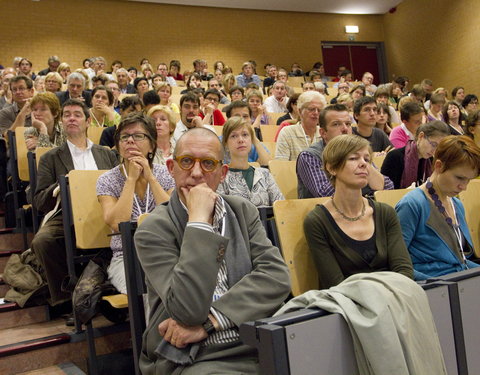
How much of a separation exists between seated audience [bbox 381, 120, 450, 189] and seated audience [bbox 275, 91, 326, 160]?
0.53 meters

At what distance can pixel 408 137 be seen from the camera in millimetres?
4195

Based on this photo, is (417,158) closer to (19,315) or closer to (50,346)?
(50,346)

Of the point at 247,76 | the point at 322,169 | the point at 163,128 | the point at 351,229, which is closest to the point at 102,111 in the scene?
the point at 163,128

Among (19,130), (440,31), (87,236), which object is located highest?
(440,31)

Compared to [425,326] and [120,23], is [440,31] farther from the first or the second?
[425,326]

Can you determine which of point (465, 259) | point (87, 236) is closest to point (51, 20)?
point (87, 236)

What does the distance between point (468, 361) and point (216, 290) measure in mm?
654

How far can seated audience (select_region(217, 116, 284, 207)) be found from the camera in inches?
107

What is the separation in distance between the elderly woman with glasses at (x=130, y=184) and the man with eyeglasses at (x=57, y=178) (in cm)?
41

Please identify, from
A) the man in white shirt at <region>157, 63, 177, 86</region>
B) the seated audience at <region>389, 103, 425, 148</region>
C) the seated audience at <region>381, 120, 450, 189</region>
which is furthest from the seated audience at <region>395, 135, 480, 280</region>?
the man in white shirt at <region>157, 63, 177, 86</region>

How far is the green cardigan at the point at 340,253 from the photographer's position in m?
1.85

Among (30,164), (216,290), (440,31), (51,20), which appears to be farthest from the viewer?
(440,31)

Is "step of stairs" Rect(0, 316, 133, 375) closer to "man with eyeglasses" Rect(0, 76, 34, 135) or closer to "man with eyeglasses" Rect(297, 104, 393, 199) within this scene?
"man with eyeglasses" Rect(297, 104, 393, 199)

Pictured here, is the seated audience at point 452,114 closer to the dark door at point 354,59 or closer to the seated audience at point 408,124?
the seated audience at point 408,124
